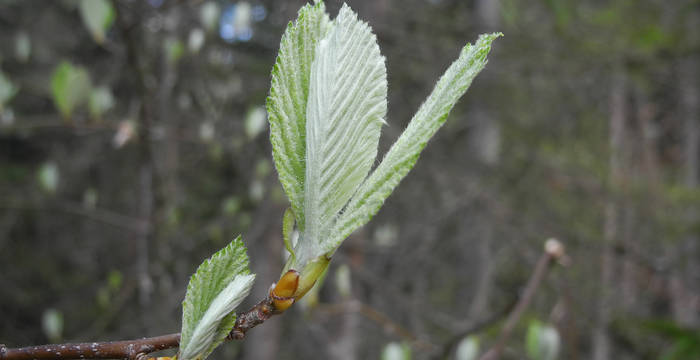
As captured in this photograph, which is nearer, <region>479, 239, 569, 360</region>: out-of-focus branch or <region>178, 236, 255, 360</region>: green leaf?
<region>178, 236, 255, 360</region>: green leaf

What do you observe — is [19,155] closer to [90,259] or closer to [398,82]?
[90,259]

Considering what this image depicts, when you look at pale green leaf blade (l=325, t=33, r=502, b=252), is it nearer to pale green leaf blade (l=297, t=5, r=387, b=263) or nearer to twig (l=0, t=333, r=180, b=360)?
pale green leaf blade (l=297, t=5, r=387, b=263)

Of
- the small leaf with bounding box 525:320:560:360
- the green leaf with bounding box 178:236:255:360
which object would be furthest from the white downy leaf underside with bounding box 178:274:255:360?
the small leaf with bounding box 525:320:560:360

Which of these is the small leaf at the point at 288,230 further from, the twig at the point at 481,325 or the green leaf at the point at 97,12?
the green leaf at the point at 97,12

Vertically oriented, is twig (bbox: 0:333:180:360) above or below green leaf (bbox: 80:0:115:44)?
below

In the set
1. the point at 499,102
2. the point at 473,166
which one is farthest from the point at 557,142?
the point at 473,166

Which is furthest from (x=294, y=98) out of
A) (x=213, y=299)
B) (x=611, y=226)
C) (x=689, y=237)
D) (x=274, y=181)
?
(x=611, y=226)
